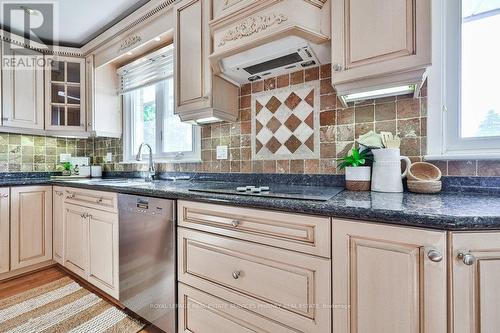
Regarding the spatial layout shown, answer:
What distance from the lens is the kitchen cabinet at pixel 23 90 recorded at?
2367 mm

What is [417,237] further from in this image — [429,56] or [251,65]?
[251,65]

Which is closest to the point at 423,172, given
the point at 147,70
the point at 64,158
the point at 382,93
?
the point at 382,93

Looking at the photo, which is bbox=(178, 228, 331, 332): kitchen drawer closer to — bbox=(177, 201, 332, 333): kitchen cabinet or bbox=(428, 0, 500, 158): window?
bbox=(177, 201, 332, 333): kitchen cabinet

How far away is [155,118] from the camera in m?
2.49

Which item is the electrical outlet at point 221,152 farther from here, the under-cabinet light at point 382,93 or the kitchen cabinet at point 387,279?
the kitchen cabinet at point 387,279

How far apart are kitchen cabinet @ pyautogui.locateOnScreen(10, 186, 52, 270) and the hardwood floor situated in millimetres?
114

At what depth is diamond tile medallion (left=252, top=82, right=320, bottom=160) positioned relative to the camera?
1.52 metres

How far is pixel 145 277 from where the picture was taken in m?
1.46

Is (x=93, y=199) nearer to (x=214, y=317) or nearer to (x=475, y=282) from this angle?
(x=214, y=317)

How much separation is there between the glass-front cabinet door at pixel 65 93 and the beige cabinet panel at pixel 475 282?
3.30 m

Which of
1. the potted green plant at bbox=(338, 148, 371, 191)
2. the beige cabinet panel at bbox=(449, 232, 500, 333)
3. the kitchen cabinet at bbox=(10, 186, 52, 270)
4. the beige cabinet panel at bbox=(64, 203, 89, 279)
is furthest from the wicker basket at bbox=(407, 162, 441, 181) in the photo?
the kitchen cabinet at bbox=(10, 186, 52, 270)

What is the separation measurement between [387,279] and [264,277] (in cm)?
45

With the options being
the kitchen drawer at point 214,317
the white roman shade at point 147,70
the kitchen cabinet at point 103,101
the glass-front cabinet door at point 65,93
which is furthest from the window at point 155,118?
the kitchen drawer at point 214,317

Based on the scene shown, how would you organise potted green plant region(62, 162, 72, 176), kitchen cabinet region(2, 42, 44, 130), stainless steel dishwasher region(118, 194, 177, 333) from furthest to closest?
potted green plant region(62, 162, 72, 176) → kitchen cabinet region(2, 42, 44, 130) → stainless steel dishwasher region(118, 194, 177, 333)
